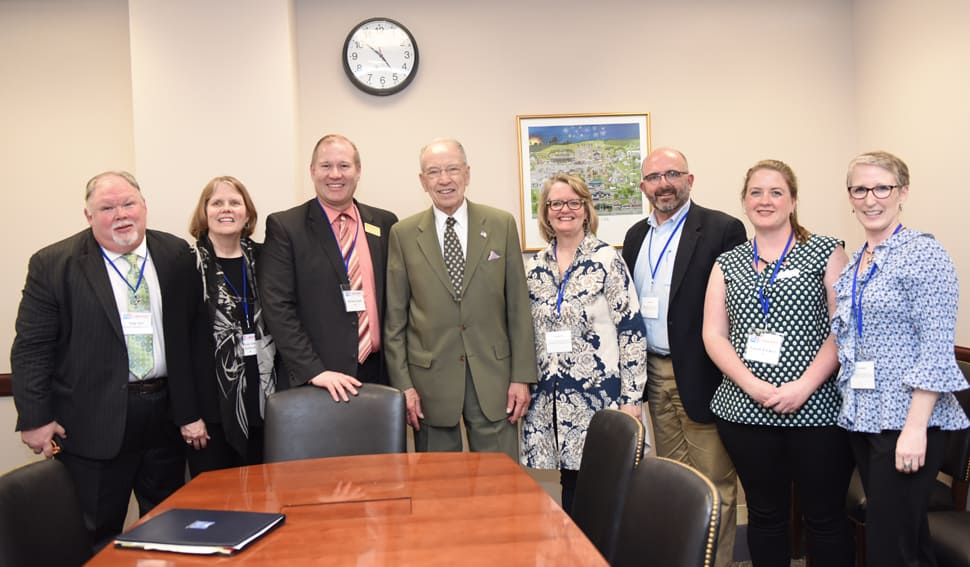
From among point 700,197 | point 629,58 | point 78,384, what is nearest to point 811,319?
point 700,197

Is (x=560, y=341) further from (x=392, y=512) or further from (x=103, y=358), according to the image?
(x=103, y=358)

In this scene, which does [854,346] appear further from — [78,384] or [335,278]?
[78,384]

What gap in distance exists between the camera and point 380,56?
3828 mm

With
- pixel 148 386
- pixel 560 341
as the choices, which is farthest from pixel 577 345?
pixel 148 386

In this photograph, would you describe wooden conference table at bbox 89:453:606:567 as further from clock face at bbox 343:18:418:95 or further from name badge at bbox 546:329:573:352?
clock face at bbox 343:18:418:95

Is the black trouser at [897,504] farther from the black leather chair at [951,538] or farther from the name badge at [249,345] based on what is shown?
the name badge at [249,345]

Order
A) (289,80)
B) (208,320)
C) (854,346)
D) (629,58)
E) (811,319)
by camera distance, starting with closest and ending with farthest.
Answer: (854,346) < (811,319) < (208,320) < (289,80) < (629,58)

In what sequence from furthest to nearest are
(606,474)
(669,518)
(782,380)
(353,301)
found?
(353,301)
(782,380)
(606,474)
(669,518)

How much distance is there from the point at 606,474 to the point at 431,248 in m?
1.34

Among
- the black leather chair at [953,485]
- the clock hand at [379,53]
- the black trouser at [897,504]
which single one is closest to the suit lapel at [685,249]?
the black trouser at [897,504]

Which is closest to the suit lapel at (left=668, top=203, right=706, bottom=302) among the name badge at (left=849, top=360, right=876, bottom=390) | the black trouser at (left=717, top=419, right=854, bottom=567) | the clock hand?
the black trouser at (left=717, top=419, right=854, bottom=567)

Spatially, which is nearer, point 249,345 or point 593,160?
point 249,345

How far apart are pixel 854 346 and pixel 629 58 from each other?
243 centimetres

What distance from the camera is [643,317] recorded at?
287cm
